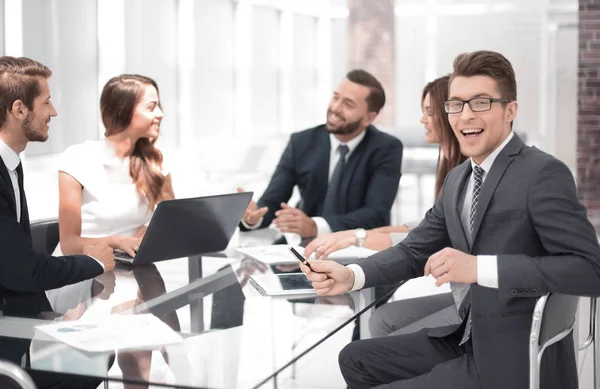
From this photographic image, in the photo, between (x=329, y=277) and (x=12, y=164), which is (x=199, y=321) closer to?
(x=329, y=277)

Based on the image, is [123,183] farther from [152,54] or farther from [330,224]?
[152,54]

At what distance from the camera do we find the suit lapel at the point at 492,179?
2189 millimetres

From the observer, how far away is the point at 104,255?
275 cm

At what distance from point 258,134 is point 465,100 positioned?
5.44 meters

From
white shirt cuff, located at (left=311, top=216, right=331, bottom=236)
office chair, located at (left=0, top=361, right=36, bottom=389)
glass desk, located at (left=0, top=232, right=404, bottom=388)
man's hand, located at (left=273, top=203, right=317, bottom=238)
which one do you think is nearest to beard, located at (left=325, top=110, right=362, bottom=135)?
white shirt cuff, located at (left=311, top=216, right=331, bottom=236)

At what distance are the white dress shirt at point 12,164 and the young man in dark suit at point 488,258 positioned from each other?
946mm

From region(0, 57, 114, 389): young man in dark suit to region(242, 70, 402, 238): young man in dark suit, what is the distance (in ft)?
4.24

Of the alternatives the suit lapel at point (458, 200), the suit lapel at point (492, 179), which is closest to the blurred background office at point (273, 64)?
the suit lapel at point (458, 200)

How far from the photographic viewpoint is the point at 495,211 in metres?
2.18

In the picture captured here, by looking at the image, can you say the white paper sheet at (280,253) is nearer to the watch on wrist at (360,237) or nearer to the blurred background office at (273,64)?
the watch on wrist at (360,237)

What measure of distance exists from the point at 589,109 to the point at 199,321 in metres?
4.66

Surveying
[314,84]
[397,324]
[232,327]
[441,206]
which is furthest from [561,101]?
[232,327]

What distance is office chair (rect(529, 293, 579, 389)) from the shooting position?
2.04 m

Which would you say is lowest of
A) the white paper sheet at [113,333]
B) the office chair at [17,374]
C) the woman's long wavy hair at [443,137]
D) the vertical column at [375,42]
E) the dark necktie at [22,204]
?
the office chair at [17,374]
